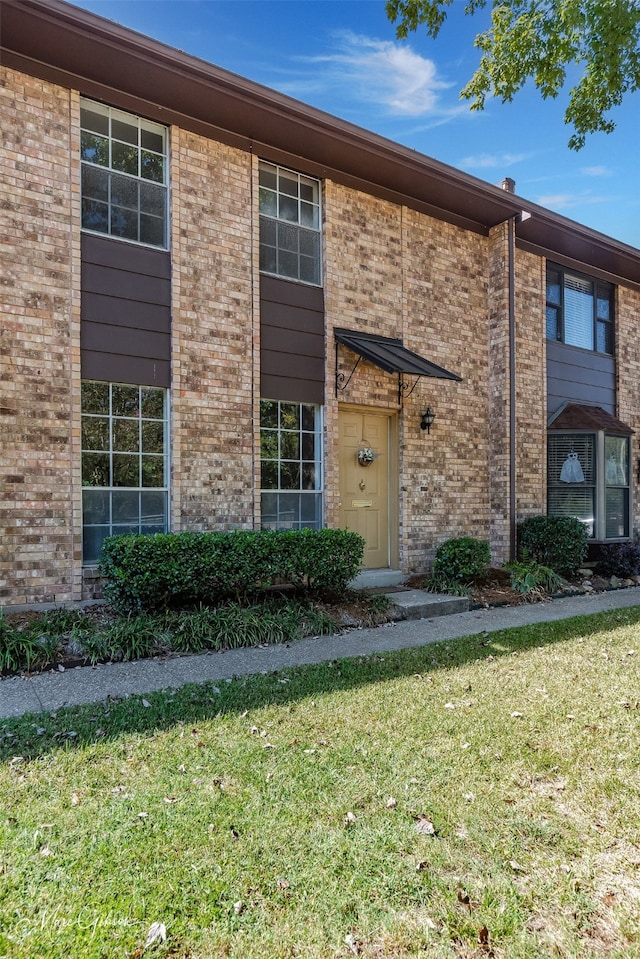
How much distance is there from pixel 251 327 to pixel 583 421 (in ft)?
20.4

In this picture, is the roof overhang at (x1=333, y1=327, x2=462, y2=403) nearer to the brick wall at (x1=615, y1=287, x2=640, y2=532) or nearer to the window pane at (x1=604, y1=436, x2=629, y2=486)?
the window pane at (x1=604, y1=436, x2=629, y2=486)

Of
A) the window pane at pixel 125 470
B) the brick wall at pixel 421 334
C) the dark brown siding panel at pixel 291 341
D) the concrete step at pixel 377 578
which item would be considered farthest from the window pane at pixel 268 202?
the concrete step at pixel 377 578

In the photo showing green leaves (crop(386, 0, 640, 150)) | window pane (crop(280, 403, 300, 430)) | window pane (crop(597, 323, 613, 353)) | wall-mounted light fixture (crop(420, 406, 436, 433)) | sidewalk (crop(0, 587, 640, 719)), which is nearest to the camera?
sidewalk (crop(0, 587, 640, 719))

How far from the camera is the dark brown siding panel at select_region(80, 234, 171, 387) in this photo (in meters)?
6.70

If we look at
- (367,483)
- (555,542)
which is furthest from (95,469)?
(555,542)

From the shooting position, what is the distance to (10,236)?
244 inches

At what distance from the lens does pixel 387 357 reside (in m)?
8.06

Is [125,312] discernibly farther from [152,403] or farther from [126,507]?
[126,507]

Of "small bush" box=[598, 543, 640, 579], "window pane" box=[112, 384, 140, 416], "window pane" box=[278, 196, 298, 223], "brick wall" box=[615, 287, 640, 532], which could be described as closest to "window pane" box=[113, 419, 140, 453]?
"window pane" box=[112, 384, 140, 416]

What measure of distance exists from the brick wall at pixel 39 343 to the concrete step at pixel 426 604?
3.76 m

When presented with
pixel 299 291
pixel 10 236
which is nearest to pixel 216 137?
pixel 299 291

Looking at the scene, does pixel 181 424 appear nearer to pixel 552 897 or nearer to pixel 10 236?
pixel 10 236

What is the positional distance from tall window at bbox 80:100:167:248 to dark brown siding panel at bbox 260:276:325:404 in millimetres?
1568

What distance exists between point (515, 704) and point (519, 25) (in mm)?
5885
